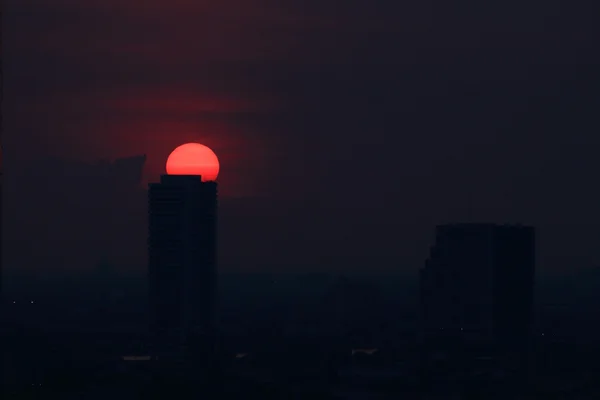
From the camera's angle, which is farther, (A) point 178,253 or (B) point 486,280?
(A) point 178,253

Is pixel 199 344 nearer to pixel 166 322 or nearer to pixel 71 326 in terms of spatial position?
pixel 166 322

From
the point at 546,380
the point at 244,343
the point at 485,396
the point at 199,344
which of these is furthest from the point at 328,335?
the point at 485,396

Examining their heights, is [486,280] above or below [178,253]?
below

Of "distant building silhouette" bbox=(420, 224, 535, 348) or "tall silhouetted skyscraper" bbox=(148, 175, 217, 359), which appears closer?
"distant building silhouette" bbox=(420, 224, 535, 348)

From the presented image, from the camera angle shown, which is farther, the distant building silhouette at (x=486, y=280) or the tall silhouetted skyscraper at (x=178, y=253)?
the tall silhouetted skyscraper at (x=178, y=253)
